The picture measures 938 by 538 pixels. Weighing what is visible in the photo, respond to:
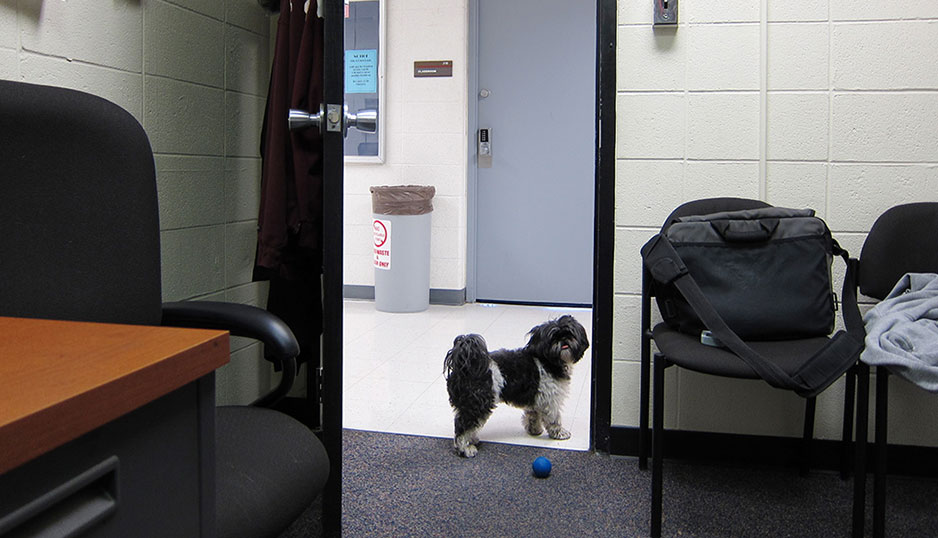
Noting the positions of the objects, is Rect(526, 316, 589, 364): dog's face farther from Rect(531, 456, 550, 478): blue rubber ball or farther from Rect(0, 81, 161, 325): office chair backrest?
Rect(0, 81, 161, 325): office chair backrest

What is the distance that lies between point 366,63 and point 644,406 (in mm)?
3356

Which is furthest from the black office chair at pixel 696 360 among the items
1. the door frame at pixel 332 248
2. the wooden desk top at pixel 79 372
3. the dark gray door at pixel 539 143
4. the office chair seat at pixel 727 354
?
the dark gray door at pixel 539 143

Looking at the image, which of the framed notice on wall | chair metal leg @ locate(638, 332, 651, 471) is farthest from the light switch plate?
the framed notice on wall

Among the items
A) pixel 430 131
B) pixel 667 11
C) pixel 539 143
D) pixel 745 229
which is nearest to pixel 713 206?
pixel 745 229

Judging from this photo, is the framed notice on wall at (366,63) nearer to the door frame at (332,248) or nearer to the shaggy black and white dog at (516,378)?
the shaggy black and white dog at (516,378)

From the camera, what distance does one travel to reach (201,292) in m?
2.05

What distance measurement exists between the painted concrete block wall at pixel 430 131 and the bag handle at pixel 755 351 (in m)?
2.97

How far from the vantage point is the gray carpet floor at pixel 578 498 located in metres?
1.85

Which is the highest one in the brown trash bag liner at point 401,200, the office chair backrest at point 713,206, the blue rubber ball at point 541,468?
the brown trash bag liner at point 401,200

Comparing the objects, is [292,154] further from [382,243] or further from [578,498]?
[382,243]

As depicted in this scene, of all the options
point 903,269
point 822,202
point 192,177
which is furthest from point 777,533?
point 192,177

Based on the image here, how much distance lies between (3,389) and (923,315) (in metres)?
1.85

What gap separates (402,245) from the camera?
459 cm

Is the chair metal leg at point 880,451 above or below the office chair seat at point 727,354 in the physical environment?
below
